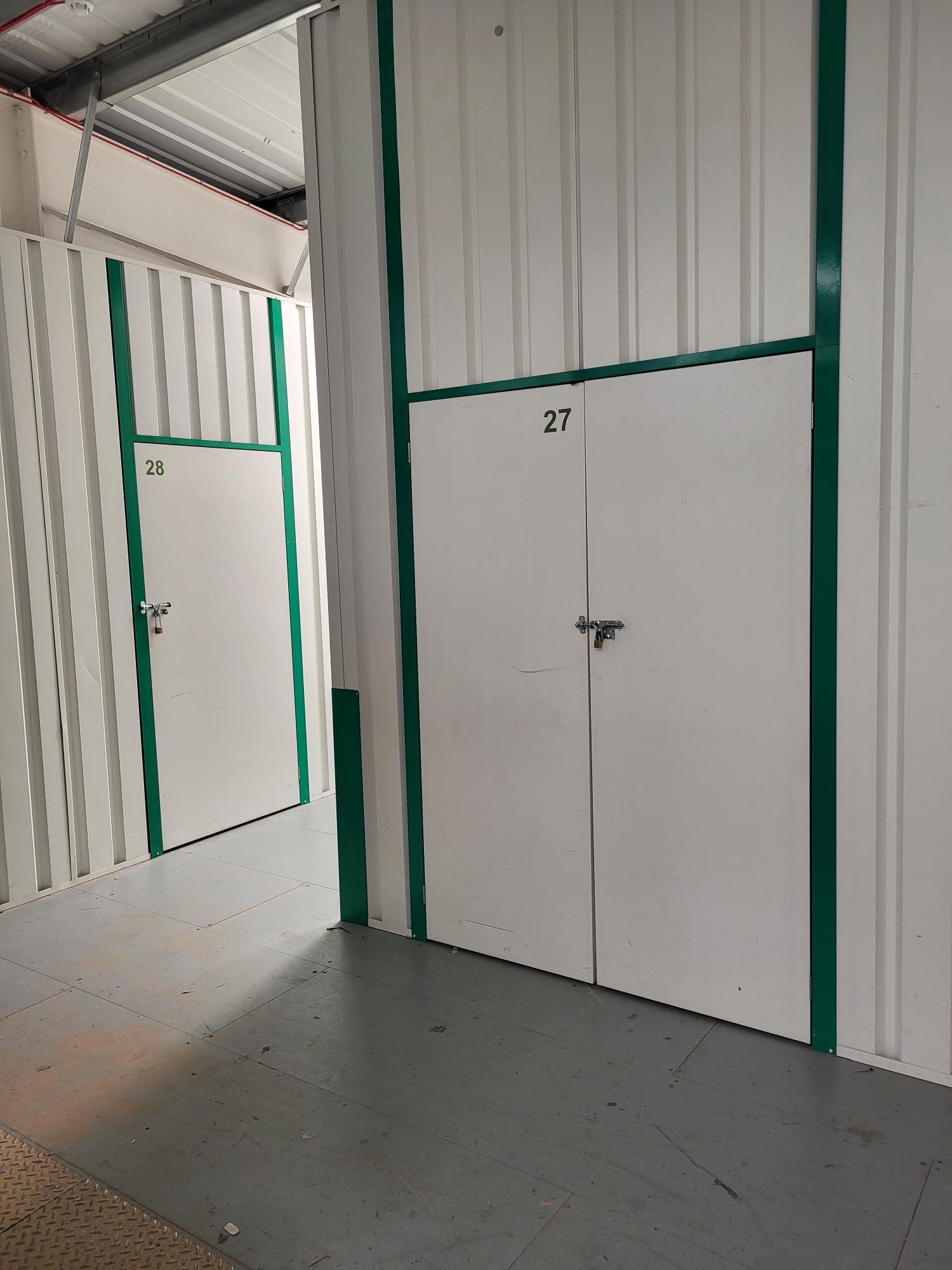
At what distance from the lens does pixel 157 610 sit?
469 centimetres

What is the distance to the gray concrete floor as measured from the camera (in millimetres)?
2082

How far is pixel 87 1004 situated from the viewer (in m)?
3.24

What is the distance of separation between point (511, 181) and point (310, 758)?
11.9 feet

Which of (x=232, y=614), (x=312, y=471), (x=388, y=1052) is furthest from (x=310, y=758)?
(x=388, y=1052)

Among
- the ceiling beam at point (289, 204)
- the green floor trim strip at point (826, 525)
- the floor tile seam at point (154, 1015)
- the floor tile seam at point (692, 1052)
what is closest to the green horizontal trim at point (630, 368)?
the green floor trim strip at point (826, 525)

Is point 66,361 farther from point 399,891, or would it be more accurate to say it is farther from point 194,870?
point 399,891

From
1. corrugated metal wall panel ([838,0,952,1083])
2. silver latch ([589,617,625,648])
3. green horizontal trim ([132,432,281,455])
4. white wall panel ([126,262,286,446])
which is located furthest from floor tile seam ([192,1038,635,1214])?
white wall panel ([126,262,286,446])

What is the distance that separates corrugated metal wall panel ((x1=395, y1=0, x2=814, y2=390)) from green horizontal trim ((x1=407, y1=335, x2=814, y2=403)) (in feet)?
0.11

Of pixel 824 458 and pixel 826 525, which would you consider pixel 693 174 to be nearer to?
pixel 824 458

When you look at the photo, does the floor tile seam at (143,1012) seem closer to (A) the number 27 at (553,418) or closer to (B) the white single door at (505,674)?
(B) the white single door at (505,674)

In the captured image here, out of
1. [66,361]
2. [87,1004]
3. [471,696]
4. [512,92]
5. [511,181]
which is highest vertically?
[512,92]

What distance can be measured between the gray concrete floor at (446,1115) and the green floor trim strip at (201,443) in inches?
96.8

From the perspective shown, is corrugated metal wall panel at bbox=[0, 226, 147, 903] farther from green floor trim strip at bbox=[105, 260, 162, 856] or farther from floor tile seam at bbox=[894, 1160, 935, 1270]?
floor tile seam at bbox=[894, 1160, 935, 1270]

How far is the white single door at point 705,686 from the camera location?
2.73 metres
